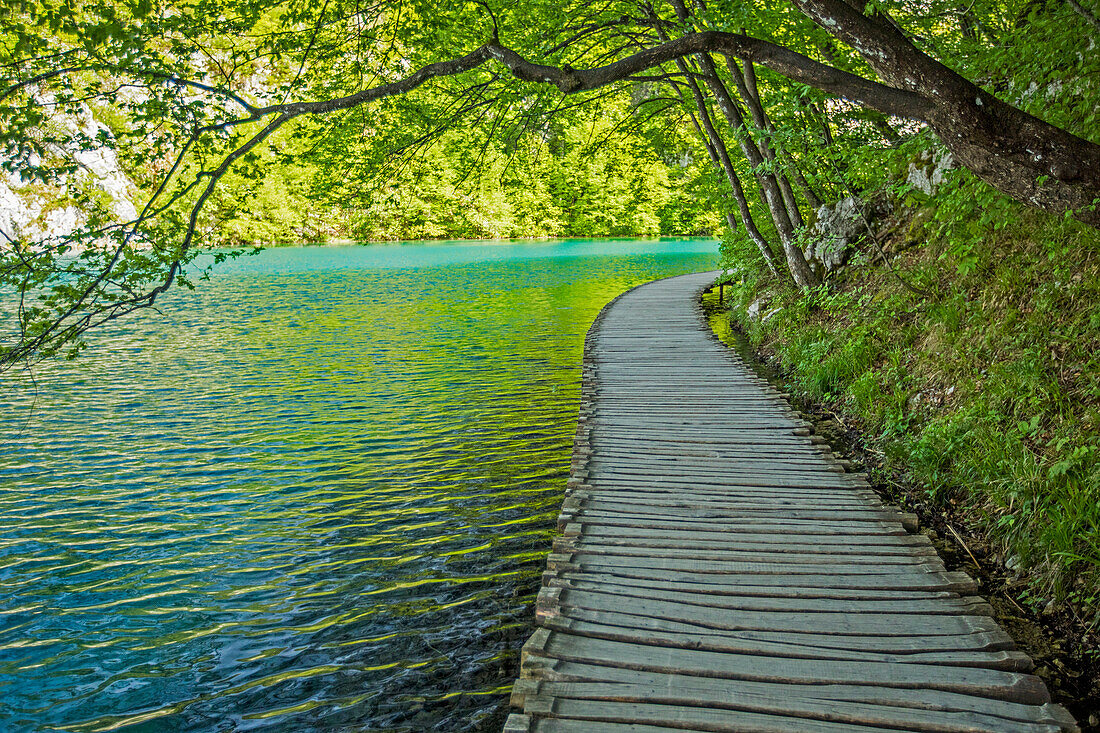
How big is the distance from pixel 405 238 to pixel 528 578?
53654 millimetres

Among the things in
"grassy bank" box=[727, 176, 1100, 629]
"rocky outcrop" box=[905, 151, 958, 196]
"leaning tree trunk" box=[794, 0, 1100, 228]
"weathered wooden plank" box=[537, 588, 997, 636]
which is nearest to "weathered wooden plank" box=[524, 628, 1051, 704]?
"weathered wooden plank" box=[537, 588, 997, 636]

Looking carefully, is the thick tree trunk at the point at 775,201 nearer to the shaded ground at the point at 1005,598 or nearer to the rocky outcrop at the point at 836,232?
the rocky outcrop at the point at 836,232

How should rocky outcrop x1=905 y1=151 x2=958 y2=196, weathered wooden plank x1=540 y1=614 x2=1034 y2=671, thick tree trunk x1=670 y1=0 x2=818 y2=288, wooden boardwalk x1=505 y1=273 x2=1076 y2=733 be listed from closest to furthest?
1. wooden boardwalk x1=505 y1=273 x2=1076 y2=733
2. weathered wooden plank x1=540 y1=614 x2=1034 y2=671
3. rocky outcrop x1=905 y1=151 x2=958 y2=196
4. thick tree trunk x1=670 y1=0 x2=818 y2=288

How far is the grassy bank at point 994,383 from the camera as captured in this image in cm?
446

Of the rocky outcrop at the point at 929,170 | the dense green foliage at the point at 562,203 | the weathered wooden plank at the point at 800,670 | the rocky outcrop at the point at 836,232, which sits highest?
the dense green foliage at the point at 562,203

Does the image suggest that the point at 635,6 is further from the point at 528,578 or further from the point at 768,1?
the point at 528,578

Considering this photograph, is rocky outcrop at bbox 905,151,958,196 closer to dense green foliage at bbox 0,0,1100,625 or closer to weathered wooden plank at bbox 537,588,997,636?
dense green foliage at bbox 0,0,1100,625

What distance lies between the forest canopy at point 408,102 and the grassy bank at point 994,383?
2.48 feet

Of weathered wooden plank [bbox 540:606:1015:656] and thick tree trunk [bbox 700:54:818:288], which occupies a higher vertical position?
thick tree trunk [bbox 700:54:818:288]

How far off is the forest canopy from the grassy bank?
0.76 metres

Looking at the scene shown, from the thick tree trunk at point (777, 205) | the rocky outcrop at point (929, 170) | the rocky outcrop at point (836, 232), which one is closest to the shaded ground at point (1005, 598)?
the rocky outcrop at point (929, 170)

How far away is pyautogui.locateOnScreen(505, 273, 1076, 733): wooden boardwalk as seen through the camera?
3127mm

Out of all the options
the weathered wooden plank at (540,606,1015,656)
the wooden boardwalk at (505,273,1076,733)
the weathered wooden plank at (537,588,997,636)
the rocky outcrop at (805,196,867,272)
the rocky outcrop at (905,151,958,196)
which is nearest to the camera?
the wooden boardwalk at (505,273,1076,733)

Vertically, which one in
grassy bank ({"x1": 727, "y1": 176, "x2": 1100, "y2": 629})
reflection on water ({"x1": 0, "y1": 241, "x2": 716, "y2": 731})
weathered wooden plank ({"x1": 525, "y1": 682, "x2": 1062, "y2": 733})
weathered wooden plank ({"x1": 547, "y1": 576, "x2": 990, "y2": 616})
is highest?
grassy bank ({"x1": 727, "y1": 176, "x2": 1100, "y2": 629})
